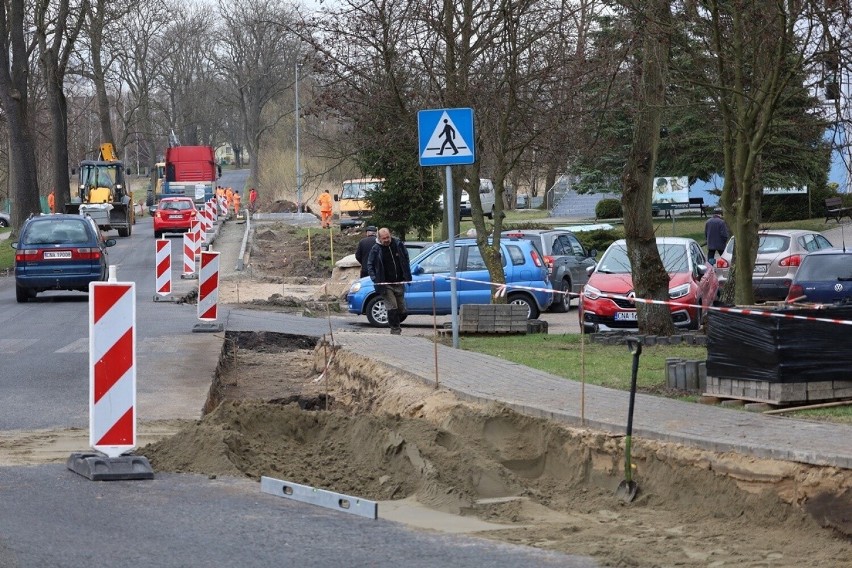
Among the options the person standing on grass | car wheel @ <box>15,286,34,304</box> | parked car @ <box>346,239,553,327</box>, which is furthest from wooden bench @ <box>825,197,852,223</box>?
car wheel @ <box>15,286,34,304</box>

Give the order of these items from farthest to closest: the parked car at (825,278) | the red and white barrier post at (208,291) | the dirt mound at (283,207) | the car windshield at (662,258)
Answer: the dirt mound at (283,207) < the car windshield at (662,258) < the parked car at (825,278) < the red and white barrier post at (208,291)

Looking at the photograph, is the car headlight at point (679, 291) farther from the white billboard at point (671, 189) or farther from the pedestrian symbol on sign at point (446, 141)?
the white billboard at point (671, 189)

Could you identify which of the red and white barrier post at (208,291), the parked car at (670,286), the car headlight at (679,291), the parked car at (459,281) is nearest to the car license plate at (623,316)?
the parked car at (670,286)

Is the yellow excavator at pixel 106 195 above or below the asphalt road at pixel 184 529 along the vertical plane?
above

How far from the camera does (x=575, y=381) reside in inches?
456

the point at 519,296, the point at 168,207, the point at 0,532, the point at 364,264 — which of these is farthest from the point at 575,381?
the point at 168,207

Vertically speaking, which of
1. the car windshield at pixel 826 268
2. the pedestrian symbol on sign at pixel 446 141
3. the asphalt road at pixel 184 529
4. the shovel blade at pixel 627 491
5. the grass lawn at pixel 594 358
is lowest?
the shovel blade at pixel 627 491

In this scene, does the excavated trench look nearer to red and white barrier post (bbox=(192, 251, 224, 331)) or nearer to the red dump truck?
red and white barrier post (bbox=(192, 251, 224, 331))

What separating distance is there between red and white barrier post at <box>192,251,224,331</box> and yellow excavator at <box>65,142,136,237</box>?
3219 centimetres

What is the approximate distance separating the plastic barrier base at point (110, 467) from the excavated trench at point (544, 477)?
25 cm

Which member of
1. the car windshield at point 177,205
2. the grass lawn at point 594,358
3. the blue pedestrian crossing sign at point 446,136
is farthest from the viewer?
the car windshield at point 177,205

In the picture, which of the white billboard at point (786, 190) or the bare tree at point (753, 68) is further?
the white billboard at point (786, 190)

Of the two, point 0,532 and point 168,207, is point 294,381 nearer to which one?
point 0,532

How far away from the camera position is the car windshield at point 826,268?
19797 mm
